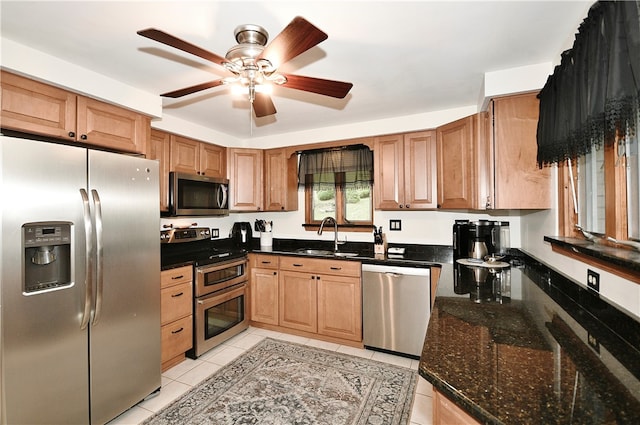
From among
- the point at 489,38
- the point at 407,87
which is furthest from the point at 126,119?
the point at 489,38

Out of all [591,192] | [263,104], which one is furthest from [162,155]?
[591,192]

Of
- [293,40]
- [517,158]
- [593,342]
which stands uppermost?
[293,40]

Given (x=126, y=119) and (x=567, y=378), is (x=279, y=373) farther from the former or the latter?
(x=126, y=119)

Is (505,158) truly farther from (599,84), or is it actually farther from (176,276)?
(176,276)

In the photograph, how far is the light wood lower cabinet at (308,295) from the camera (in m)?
2.95

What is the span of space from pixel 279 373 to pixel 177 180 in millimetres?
1962

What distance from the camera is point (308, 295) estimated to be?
3.14 metres

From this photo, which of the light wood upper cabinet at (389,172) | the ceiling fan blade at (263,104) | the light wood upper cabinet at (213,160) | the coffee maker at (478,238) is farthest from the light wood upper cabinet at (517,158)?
the light wood upper cabinet at (213,160)

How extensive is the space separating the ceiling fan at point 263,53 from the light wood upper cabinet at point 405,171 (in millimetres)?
1504

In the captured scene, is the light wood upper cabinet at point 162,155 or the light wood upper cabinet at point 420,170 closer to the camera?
the light wood upper cabinet at point 162,155

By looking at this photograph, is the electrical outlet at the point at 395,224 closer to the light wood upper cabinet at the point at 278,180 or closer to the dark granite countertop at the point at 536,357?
the light wood upper cabinet at the point at 278,180

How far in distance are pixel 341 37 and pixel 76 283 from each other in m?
2.05

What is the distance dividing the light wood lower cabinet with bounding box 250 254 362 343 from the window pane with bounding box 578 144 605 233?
175 centimetres

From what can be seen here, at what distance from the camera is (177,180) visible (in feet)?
9.34
